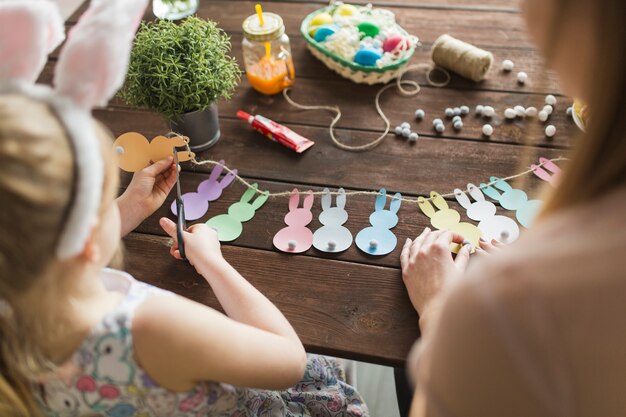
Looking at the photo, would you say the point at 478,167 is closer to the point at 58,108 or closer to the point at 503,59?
the point at 503,59

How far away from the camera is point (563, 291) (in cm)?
48

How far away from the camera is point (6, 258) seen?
563 millimetres

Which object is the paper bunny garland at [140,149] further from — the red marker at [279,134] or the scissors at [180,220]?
the red marker at [279,134]

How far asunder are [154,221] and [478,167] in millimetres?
602

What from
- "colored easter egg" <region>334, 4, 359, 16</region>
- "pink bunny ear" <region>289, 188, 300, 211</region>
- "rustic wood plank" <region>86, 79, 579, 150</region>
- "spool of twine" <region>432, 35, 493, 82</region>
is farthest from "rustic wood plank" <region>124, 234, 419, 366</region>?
"colored easter egg" <region>334, 4, 359, 16</region>

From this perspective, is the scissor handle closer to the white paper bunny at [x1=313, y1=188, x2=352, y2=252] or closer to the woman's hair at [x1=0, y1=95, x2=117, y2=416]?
the white paper bunny at [x1=313, y1=188, x2=352, y2=252]

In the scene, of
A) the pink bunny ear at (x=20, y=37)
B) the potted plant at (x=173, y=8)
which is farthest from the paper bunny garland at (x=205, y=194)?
the potted plant at (x=173, y=8)

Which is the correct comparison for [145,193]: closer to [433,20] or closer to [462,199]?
[462,199]

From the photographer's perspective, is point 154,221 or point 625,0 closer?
point 625,0

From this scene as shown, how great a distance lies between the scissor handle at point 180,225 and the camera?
933 mm

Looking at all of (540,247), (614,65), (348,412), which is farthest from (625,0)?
(348,412)

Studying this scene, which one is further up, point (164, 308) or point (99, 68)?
point (99, 68)

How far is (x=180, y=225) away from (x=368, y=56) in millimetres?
552

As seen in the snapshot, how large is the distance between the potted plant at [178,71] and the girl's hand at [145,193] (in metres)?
0.10
